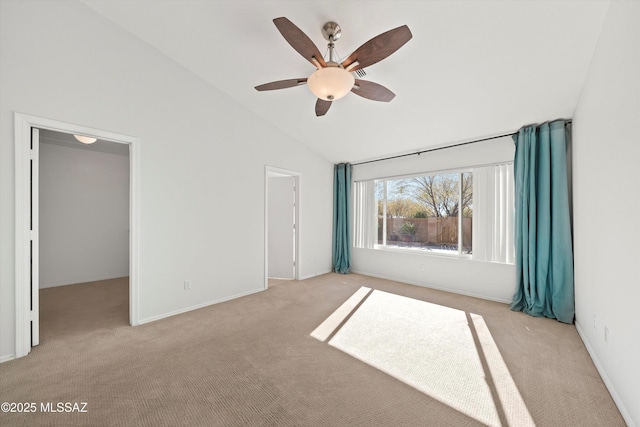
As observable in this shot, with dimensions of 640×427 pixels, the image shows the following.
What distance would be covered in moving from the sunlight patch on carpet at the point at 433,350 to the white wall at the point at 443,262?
849 millimetres

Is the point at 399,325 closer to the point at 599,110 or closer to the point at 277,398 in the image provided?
the point at 277,398

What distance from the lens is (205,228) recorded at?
346 centimetres

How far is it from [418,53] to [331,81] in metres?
1.09

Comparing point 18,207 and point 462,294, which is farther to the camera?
point 462,294

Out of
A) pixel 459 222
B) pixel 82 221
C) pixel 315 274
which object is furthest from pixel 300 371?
pixel 82 221

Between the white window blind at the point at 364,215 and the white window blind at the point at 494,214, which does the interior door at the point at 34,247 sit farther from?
the white window blind at the point at 494,214

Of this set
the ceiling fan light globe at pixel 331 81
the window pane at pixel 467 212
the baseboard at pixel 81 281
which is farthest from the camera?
the baseboard at pixel 81 281

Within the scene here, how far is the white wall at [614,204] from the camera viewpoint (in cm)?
145

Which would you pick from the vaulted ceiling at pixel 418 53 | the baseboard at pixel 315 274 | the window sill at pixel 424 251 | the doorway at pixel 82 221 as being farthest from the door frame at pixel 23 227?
the window sill at pixel 424 251

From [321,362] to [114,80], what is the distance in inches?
140

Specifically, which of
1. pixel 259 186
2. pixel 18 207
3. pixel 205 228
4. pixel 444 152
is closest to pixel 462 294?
pixel 444 152

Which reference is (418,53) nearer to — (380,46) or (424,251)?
(380,46)

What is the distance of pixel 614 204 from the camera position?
Result: 1.75 metres

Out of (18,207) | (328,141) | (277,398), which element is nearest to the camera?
(277,398)
